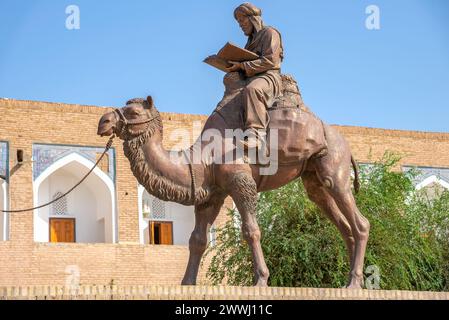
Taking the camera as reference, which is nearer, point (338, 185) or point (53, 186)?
point (338, 185)

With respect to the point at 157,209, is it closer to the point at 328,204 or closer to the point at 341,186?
the point at 328,204

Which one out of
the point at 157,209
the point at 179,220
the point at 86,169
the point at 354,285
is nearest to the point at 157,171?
the point at 354,285

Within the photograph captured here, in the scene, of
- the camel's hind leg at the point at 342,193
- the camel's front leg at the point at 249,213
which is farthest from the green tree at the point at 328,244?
the camel's front leg at the point at 249,213

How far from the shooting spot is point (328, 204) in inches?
346

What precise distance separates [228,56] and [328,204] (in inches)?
63.9

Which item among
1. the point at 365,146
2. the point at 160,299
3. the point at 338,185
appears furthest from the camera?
the point at 365,146

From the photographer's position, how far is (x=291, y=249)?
16.6 m

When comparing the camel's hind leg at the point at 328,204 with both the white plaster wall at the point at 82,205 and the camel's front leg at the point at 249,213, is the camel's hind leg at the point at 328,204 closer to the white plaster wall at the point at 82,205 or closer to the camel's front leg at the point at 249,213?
the camel's front leg at the point at 249,213

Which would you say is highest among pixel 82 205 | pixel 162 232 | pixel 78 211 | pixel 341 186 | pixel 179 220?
pixel 82 205

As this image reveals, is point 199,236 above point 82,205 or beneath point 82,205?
beneath

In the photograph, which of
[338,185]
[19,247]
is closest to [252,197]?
[338,185]
